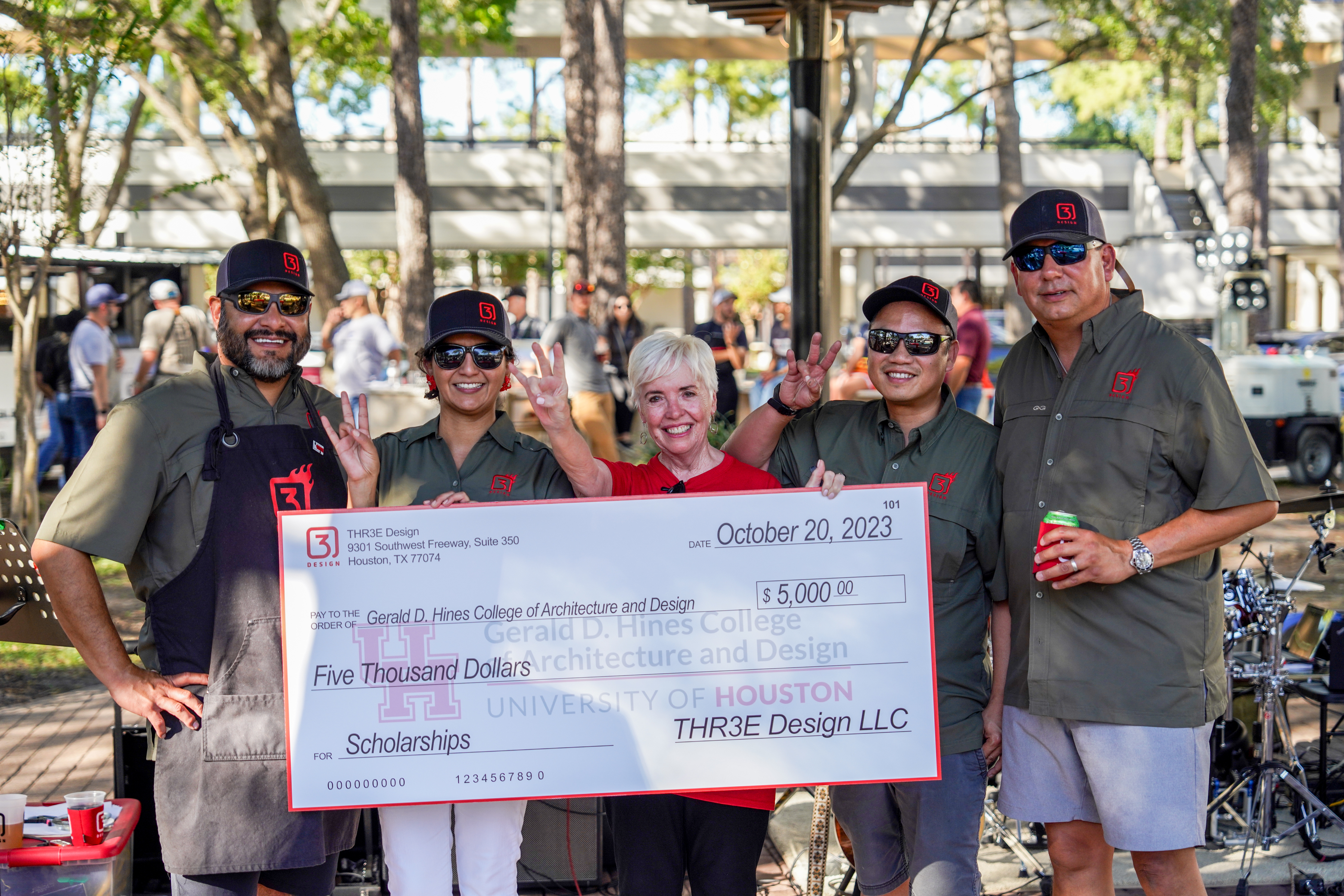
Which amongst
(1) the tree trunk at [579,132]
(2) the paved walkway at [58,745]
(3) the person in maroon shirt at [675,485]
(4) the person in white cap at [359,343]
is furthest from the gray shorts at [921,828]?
(1) the tree trunk at [579,132]

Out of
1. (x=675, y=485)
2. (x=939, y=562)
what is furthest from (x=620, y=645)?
(x=939, y=562)

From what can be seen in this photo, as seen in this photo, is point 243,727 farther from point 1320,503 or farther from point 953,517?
point 1320,503

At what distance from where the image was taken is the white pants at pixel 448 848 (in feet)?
10.9

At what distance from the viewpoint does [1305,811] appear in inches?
202

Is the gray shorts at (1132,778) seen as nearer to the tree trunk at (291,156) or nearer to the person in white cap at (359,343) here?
the person in white cap at (359,343)

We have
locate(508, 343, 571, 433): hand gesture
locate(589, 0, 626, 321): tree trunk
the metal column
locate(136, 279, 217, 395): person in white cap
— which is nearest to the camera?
locate(508, 343, 571, 433): hand gesture

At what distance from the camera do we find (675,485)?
3.47 m

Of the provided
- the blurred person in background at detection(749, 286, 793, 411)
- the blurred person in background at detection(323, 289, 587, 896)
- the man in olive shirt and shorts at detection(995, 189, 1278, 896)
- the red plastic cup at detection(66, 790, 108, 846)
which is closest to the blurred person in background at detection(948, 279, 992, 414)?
the blurred person in background at detection(749, 286, 793, 411)

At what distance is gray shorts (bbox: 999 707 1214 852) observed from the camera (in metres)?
3.18

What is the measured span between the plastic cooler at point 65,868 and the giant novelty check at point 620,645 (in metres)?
0.91

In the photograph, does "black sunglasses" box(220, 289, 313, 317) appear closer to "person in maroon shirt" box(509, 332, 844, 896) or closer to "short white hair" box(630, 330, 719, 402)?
"person in maroon shirt" box(509, 332, 844, 896)

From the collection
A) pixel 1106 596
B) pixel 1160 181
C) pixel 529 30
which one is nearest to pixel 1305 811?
pixel 1106 596

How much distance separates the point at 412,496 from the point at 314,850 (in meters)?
0.97

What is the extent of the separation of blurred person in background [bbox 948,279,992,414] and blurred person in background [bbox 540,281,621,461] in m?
3.42
